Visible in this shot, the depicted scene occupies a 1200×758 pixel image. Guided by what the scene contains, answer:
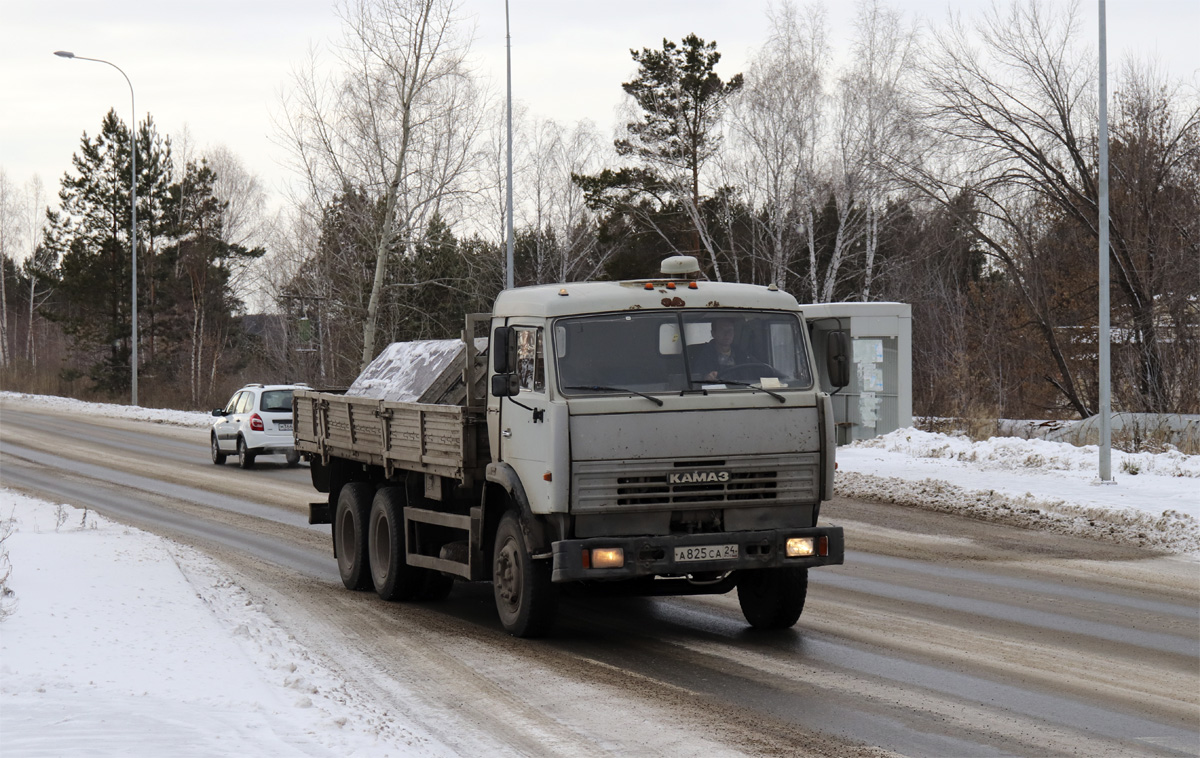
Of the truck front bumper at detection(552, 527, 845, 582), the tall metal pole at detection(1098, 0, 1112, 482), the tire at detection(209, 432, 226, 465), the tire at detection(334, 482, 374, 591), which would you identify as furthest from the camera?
the tire at detection(209, 432, 226, 465)

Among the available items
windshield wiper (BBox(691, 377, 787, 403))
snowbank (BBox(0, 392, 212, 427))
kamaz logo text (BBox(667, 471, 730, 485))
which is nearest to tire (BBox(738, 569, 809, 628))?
kamaz logo text (BBox(667, 471, 730, 485))

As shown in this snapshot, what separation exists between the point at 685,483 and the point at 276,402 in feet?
62.4

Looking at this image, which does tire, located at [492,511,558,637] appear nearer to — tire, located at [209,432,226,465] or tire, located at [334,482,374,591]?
tire, located at [334,482,374,591]

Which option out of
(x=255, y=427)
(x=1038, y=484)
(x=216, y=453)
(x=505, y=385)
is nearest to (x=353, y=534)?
(x=505, y=385)

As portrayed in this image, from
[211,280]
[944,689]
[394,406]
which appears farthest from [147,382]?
[944,689]

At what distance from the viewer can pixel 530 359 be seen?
8.73 meters

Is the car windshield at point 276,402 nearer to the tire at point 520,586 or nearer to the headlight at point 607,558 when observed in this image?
the tire at point 520,586

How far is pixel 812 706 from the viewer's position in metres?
6.82

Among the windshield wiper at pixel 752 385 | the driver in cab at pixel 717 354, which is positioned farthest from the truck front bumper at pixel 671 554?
the driver in cab at pixel 717 354

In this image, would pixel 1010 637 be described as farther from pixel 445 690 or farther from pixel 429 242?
pixel 429 242

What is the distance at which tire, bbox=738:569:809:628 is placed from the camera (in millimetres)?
8930

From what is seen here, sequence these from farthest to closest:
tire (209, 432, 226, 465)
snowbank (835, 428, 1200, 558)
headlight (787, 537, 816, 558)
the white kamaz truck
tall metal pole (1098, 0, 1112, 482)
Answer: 1. tire (209, 432, 226, 465)
2. tall metal pole (1098, 0, 1112, 482)
3. snowbank (835, 428, 1200, 558)
4. headlight (787, 537, 816, 558)
5. the white kamaz truck

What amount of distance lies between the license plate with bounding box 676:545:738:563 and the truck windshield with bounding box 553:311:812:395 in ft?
3.42

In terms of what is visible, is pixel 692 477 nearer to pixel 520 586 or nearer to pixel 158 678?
pixel 520 586
